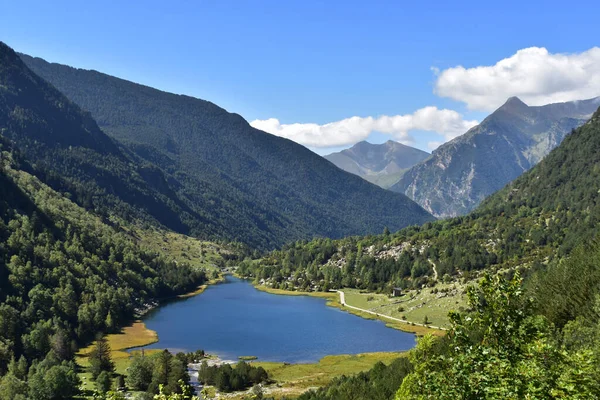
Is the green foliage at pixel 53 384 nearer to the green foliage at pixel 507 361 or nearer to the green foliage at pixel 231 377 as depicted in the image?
the green foliage at pixel 231 377

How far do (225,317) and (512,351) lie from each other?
598 feet

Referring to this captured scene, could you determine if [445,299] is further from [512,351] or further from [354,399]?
[512,351]

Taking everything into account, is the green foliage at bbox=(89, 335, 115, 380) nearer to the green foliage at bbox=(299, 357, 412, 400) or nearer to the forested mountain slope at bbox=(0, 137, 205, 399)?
the forested mountain slope at bbox=(0, 137, 205, 399)

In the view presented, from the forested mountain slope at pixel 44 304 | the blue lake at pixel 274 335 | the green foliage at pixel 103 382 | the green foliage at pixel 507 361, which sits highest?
the green foliage at pixel 507 361

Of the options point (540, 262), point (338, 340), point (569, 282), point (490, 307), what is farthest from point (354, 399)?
point (540, 262)

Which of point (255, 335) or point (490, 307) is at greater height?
point (490, 307)

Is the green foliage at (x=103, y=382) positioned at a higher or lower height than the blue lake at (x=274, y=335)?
higher

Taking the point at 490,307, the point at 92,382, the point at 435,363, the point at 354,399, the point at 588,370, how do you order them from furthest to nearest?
the point at 92,382 < the point at 354,399 < the point at 435,363 < the point at 490,307 < the point at 588,370

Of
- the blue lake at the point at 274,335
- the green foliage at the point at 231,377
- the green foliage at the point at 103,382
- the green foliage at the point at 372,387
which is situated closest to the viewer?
the green foliage at the point at 372,387

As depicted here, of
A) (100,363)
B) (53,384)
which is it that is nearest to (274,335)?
(100,363)

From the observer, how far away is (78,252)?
197875 millimetres

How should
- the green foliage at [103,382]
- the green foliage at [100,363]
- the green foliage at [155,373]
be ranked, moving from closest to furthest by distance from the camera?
the green foliage at [103,382]
the green foliage at [155,373]
the green foliage at [100,363]

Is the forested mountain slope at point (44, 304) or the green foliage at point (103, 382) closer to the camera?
the forested mountain slope at point (44, 304)

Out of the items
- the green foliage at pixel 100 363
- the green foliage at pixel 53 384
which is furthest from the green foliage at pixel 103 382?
the green foliage at pixel 53 384
